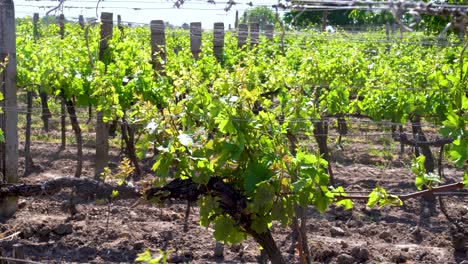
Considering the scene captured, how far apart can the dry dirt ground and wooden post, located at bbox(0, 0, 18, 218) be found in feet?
1.62

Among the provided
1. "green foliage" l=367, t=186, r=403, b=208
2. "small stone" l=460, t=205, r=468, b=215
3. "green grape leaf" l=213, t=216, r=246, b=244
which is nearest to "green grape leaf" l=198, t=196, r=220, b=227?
"green grape leaf" l=213, t=216, r=246, b=244

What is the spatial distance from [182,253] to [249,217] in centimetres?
246

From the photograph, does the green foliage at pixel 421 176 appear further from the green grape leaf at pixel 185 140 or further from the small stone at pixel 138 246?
the small stone at pixel 138 246

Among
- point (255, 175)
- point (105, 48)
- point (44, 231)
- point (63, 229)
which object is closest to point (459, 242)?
point (255, 175)

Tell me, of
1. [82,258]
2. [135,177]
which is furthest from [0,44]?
[135,177]

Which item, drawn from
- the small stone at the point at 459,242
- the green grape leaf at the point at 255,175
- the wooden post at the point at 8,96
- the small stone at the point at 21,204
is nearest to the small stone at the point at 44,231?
the wooden post at the point at 8,96

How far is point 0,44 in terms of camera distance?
26.6 feet

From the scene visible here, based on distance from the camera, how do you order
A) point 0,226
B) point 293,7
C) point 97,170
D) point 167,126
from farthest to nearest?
point 97,170 → point 0,226 → point 167,126 → point 293,7

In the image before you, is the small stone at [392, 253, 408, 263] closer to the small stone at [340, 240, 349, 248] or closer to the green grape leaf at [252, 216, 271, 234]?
the small stone at [340, 240, 349, 248]

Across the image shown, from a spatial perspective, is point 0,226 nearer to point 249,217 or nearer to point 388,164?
point 249,217

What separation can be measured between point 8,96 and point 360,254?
364 cm

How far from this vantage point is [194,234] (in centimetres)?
795

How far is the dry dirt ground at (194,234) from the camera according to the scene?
24.0ft

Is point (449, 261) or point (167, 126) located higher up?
point (167, 126)
